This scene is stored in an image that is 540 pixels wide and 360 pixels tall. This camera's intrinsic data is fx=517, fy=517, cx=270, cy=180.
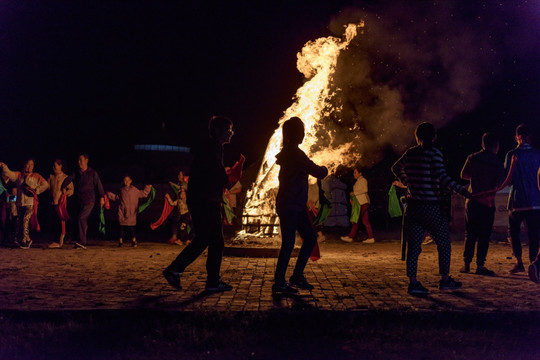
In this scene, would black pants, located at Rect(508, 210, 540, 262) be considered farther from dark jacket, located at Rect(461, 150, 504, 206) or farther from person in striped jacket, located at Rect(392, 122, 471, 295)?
person in striped jacket, located at Rect(392, 122, 471, 295)

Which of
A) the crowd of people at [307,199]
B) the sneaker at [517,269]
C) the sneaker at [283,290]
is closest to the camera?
the sneaker at [283,290]

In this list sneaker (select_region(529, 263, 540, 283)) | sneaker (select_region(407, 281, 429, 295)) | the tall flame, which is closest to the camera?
sneaker (select_region(407, 281, 429, 295))

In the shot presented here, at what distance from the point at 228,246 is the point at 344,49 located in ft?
15.7

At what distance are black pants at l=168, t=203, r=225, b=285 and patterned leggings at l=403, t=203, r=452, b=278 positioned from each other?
2310 millimetres

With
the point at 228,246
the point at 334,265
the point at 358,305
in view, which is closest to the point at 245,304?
the point at 358,305

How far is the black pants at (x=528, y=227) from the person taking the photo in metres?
7.88

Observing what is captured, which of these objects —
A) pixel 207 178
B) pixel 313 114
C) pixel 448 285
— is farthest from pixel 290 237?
pixel 313 114

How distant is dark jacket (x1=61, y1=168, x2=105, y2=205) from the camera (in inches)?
475

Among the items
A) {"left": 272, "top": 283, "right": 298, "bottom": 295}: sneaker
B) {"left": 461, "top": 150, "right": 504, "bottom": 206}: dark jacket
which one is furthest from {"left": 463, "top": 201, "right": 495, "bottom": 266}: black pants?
{"left": 272, "top": 283, "right": 298, "bottom": 295}: sneaker

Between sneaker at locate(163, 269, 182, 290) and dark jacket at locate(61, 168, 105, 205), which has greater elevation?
dark jacket at locate(61, 168, 105, 205)

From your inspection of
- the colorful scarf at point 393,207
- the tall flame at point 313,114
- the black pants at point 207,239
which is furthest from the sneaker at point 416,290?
the colorful scarf at point 393,207

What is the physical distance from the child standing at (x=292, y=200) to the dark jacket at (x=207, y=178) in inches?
29.5

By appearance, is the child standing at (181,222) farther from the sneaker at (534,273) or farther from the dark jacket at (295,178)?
the sneaker at (534,273)

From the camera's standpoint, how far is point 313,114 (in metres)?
10.6
